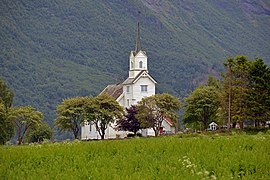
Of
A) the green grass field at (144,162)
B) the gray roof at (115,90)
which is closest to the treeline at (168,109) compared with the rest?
the gray roof at (115,90)

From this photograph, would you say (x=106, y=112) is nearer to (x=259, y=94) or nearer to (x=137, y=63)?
(x=259, y=94)

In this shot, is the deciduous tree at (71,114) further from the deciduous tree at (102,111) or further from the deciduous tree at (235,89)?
the deciduous tree at (235,89)

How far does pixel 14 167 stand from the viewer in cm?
1967

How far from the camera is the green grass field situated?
54.9 feet

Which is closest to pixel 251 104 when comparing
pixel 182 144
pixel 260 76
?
pixel 260 76

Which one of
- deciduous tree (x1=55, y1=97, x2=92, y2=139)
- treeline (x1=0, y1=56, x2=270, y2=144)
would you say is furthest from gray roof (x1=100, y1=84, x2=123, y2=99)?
deciduous tree (x1=55, y1=97, x2=92, y2=139)

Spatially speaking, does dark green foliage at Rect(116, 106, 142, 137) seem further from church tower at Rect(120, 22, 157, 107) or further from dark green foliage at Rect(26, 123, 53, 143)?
dark green foliage at Rect(26, 123, 53, 143)

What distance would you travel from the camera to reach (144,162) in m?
19.2

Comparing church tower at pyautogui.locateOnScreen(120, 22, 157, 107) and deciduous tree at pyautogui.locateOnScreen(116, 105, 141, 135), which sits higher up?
church tower at pyautogui.locateOnScreen(120, 22, 157, 107)

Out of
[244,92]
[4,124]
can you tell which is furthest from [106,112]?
[244,92]

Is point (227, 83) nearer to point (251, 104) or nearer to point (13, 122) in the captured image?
point (251, 104)

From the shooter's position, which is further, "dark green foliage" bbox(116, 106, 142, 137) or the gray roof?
the gray roof

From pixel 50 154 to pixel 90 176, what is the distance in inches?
243

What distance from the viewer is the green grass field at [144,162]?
1672 cm
